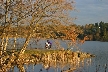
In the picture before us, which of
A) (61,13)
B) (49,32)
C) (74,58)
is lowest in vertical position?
(74,58)

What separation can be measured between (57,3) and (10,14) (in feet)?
13.3

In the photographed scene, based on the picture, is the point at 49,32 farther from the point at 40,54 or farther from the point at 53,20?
the point at 40,54

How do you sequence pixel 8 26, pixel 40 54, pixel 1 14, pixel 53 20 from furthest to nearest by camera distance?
pixel 40 54 < pixel 53 20 < pixel 1 14 < pixel 8 26

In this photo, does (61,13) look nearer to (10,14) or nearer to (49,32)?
(49,32)

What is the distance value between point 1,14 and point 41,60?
888 inches

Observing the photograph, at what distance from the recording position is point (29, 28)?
2330 centimetres

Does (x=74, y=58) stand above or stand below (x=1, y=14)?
below

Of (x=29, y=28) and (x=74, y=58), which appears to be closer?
(x=29, y=28)

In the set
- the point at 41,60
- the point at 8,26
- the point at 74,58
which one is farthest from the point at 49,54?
the point at 8,26

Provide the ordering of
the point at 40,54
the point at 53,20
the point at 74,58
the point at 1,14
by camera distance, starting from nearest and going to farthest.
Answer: the point at 1,14 → the point at 53,20 → the point at 40,54 → the point at 74,58

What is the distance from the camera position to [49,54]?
Answer: 45.6m

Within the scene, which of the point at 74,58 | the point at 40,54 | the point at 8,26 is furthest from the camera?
the point at 74,58

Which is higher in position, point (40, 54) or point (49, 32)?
point (49, 32)

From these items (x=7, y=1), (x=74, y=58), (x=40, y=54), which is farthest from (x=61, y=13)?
(x=74, y=58)
